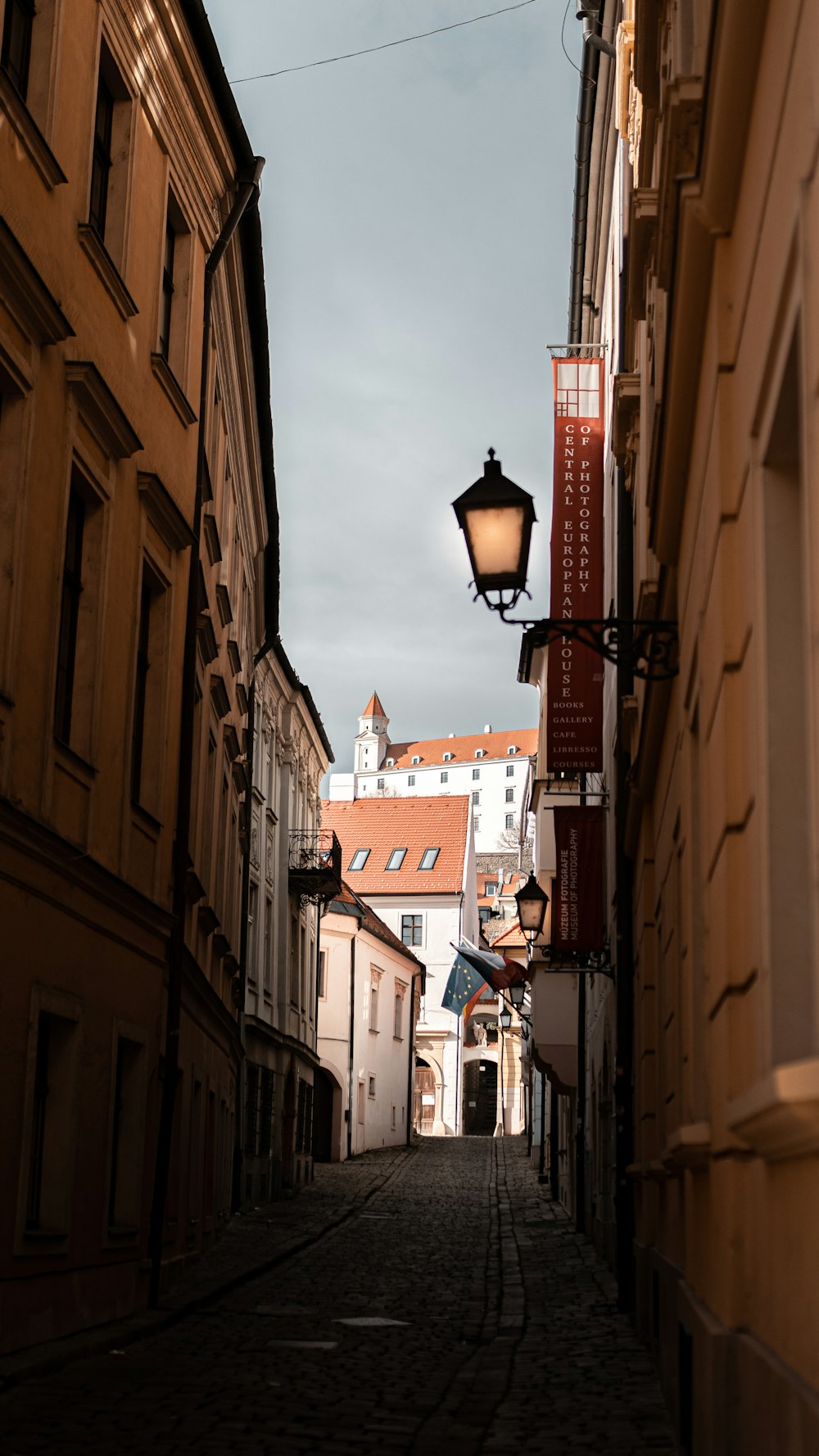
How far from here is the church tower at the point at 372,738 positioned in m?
167

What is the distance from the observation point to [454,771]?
153375mm

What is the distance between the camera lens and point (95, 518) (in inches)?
472

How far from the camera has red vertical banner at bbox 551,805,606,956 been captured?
63.4ft

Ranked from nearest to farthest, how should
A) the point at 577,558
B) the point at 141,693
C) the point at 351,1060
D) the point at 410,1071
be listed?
1. the point at 141,693
2. the point at 577,558
3. the point at 351,1060
4. the point at 410,1071

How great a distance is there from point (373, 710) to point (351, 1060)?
12310 cm

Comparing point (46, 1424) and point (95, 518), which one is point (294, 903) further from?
point (46, 1424)

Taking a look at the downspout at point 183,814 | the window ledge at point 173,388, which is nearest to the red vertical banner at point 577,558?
the downspout at point 183,814

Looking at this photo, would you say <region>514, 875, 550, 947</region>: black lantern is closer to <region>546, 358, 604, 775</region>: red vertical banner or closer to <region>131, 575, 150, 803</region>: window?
<region>546, 358, 604, 775</region>: red vertical banner

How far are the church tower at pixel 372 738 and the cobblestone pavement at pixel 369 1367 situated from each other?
145676mm

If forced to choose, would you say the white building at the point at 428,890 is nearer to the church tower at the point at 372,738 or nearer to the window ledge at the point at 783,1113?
the window ledge at the point at 783,1113

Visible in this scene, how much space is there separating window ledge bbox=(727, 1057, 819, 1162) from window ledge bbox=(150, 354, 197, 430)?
10306 mm

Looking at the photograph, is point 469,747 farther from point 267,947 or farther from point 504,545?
point 504,545

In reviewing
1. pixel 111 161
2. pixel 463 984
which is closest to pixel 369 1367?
pixel 111 161

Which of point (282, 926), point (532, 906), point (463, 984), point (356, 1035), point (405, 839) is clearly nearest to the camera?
point (532, 906)
